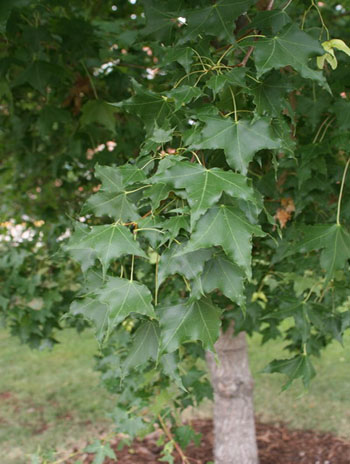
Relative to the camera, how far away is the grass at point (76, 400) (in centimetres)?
411

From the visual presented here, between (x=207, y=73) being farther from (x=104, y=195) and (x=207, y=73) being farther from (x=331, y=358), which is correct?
(x=331, y=358)

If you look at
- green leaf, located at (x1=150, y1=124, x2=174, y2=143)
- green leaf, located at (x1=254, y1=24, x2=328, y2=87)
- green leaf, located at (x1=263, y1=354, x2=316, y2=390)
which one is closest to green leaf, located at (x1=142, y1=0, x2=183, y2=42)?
green leaf, located at (x1=254, y1=24, x2=328, y2=87)

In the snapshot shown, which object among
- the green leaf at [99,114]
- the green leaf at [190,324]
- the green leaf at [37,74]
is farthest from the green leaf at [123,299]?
the green leaf at [99,114]

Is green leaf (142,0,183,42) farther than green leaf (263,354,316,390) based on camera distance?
No

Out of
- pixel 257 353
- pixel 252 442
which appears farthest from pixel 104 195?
pixel 257 353

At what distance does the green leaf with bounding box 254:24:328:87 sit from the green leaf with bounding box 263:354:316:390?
1268 mm

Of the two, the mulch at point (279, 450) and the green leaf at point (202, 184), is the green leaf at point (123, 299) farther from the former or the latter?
the mulch at point (279, 450)

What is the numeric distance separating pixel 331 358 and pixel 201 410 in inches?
77.8

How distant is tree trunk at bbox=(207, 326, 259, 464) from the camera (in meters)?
3.33

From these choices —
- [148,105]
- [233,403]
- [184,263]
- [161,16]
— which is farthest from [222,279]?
[233,403]

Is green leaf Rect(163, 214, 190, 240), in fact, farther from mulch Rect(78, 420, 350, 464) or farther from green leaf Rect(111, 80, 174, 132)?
mulch Rect(78, 420, 350, 464)

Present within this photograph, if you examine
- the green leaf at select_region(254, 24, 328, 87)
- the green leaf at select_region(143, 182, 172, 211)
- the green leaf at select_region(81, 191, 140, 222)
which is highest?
the green leaf at select_region(254, 24, 328, 87)

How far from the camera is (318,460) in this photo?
11.6 feet

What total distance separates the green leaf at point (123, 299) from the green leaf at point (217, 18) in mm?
712
